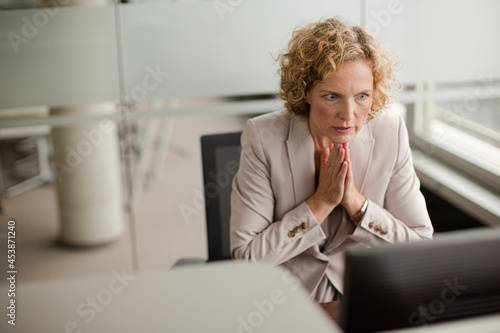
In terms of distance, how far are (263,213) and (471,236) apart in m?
0.99

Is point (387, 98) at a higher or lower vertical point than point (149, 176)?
higher

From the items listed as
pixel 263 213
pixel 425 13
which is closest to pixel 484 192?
pixel 425 13

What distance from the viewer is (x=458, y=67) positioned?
3027mm

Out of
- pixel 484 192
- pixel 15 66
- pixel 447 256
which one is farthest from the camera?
pixel 484 192

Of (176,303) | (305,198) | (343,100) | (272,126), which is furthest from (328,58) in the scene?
(176,303)

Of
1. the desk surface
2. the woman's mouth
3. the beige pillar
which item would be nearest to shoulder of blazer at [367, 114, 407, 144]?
the woman's mouth

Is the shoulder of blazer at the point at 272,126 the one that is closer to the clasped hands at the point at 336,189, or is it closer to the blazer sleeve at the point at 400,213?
the clasped hands at the point at 336,189

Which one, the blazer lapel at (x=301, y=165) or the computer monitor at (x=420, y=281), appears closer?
the computer monitor at (x=420, y=281)

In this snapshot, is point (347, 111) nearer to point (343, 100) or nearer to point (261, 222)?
point (343, 100)

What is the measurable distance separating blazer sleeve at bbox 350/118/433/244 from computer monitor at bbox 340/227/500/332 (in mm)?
889

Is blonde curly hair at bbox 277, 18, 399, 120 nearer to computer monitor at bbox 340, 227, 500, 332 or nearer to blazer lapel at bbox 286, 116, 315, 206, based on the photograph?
blazer lapel at bbox 286, 116, 315, 206

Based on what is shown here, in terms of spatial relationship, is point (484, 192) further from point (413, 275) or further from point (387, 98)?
point (413, 275)

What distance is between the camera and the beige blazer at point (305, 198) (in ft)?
5.36

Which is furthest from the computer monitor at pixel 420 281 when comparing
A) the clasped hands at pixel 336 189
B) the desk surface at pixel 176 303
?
the clasped hands at pixel 336 189
